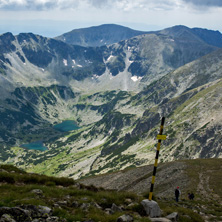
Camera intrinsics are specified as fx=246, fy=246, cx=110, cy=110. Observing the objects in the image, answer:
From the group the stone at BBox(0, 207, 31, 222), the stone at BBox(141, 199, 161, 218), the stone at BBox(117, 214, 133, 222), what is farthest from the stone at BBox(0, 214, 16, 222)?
the stone at BBox(141, 199, 161, 218)

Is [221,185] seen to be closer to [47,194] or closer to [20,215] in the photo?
[47,194]

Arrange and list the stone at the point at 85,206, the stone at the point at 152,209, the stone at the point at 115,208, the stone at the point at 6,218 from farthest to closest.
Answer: the stone at the point at 115,208
the stone at the point at 152,209
the stone at the point at 85,206
the stone at the point at 6,218

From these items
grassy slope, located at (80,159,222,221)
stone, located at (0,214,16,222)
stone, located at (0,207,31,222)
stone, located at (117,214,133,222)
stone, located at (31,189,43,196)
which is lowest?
grassy slope, located at (80,159,222,221)

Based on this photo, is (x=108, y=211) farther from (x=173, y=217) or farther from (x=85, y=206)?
(x=173, y=217)

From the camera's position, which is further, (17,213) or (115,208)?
(115,208)

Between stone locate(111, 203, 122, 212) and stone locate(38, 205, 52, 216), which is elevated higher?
stone locate(38, 205, 52, 216)

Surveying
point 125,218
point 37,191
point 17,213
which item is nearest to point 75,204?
point 37,191

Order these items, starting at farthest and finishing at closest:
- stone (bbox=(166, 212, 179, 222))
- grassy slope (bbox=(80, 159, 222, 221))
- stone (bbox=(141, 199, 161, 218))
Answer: grassy slope (bbox=(80, 159, 222, 221)) → stone (bbox=(141, 199, 161, 218)) → stone (bbox=(166, 212, 179, 222))

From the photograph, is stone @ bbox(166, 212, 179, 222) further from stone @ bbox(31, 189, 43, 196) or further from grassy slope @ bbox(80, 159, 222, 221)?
grassy slope @ bbox(80, 159, 222, 221)

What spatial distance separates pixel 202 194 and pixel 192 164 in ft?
96.0

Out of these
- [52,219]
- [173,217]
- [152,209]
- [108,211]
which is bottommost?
[173,217]

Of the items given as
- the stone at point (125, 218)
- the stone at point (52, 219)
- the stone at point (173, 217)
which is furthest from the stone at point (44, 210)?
the stone at point (173, 217)

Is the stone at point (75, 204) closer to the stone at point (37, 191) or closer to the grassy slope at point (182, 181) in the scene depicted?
the stone at point (37, 191)

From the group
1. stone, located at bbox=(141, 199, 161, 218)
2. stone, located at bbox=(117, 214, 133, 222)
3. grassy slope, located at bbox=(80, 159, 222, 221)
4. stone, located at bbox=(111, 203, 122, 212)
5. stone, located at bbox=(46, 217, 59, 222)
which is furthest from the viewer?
grassy slope, located at bbox=(80, 159, 222, 221)
